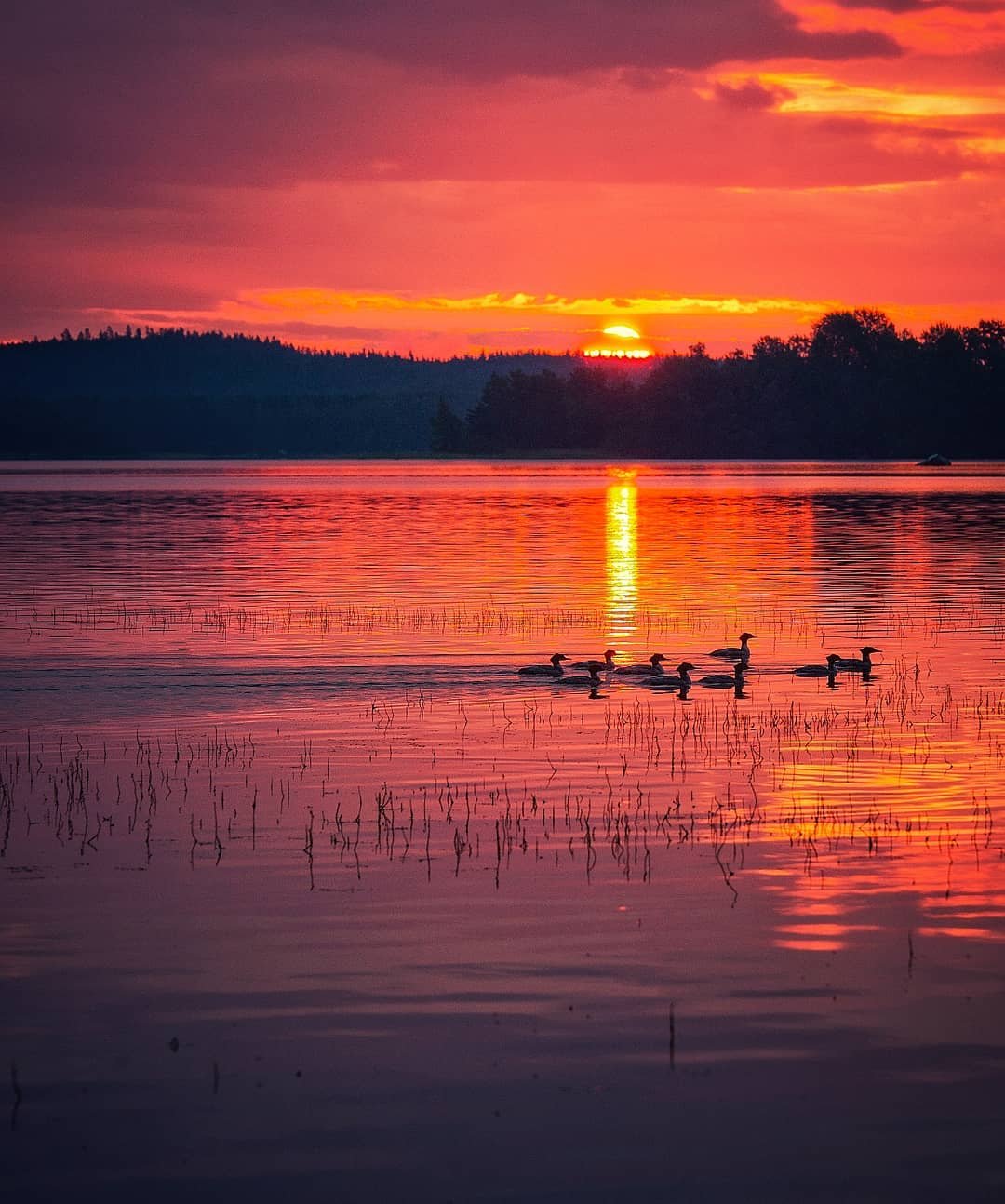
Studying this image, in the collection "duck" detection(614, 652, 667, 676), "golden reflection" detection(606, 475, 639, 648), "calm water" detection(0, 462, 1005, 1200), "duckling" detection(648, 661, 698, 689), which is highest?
"golden reflection" detection(606, 475, 639, 648)

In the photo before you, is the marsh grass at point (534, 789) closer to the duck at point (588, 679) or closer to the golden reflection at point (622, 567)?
the duck at point (588, 679)

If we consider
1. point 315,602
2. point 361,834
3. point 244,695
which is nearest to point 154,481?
point 315,602

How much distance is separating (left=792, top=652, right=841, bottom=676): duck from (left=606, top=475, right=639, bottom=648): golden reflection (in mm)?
6054

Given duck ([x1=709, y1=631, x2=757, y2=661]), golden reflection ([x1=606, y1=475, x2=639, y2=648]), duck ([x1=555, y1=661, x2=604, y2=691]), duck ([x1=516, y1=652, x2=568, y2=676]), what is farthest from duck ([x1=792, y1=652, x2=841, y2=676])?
golden reflection ([x1=606, y1=475, x2=639, y2=648])

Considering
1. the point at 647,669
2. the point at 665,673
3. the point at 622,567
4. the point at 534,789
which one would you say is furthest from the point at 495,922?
the point at 622,567

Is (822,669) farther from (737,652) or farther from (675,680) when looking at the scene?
(675,680)

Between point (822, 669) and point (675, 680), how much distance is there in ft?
10.2

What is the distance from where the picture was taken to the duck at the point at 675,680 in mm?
29539

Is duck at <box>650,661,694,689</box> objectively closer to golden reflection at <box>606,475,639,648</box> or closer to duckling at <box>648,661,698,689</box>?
duckling at <box>648,661,698,689</box>

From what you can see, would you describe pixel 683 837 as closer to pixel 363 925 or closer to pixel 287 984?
pixel 363 925

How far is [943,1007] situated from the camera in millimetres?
12086

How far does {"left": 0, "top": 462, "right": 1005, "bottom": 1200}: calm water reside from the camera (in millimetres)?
10039

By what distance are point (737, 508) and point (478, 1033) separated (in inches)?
3526

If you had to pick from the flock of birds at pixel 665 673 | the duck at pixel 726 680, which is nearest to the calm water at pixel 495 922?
the flock of birds at pixel 665 673
